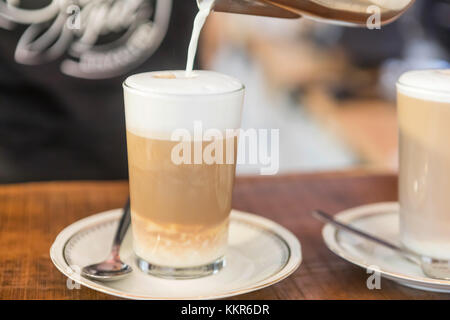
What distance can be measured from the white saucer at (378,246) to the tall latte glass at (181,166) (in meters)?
0.17

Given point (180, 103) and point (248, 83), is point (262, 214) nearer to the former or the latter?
point (180, 103)

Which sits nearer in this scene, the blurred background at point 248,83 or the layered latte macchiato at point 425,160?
the layered latte macchiato at point 425,160

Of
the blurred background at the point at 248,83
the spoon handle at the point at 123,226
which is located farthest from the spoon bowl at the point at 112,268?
the blurred background at the point at 248,83

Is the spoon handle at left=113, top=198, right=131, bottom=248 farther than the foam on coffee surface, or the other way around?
the spoon handle at left=113, top=198, right=131, bottom=248

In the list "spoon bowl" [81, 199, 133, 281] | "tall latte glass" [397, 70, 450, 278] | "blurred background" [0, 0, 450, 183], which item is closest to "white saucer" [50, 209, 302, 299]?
"spoon bowl" [81, 199, 133, 281]

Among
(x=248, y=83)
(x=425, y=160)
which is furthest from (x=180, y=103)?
(x=248, y=83)

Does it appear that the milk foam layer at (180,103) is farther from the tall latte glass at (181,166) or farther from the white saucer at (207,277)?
the white saucer at (207,277)

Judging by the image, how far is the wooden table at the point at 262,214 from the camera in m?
0.78

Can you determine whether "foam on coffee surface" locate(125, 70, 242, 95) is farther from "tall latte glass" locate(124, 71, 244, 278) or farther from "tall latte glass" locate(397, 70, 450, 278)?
"tall latte glass" locate(397, 70, 450, 278)

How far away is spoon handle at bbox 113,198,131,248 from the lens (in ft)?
2.84

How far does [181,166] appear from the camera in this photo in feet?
2.50

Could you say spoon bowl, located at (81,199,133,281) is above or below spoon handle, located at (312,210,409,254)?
above

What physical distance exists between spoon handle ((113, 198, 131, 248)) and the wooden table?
0.09 meters

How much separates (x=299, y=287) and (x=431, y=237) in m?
0.20
